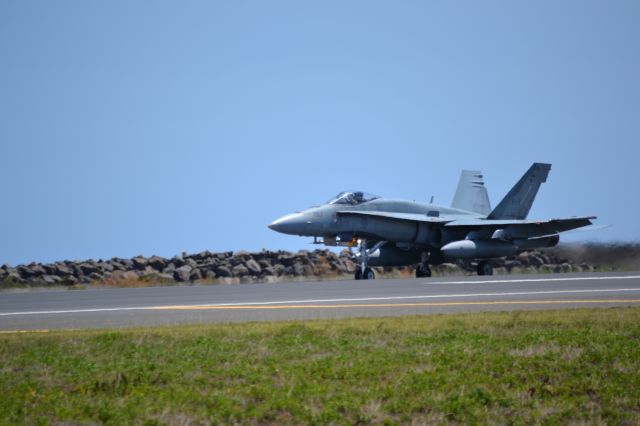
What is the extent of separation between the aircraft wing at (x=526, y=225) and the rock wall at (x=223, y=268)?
486 centimetres

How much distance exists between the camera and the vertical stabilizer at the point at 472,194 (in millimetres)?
41062

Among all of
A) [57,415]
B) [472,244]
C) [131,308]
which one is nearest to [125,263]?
[472,244]

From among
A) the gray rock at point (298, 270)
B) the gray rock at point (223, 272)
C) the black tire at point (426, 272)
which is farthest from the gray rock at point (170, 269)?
the black tire at point (426, 272)

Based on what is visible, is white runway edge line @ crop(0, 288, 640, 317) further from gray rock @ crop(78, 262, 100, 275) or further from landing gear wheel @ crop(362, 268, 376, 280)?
gray rock @ crop(78, 262, 100, 275)

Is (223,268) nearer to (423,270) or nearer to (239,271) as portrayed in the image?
Result: (239,271)

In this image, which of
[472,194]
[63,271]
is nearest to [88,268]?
[63,271]

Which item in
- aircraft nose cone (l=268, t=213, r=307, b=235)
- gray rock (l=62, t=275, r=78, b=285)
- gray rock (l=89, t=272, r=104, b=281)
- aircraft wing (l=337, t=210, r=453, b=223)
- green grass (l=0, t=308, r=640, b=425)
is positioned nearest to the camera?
green grass (l=0, t=308, r=640, b=425)

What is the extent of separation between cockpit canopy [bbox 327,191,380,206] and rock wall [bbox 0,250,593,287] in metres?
4.67

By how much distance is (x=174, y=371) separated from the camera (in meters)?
9.38

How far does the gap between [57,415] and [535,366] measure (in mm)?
4789

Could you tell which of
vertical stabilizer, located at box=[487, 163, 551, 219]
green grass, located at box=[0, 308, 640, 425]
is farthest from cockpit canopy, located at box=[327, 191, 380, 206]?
green grass, located at box=[0, 308, 640, 425]

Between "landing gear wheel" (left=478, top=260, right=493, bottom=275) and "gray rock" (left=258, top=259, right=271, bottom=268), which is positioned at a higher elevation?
"gray rock" (left=258, top=259, right=271, bottom=268)

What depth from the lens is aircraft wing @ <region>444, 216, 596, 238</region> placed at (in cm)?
3375

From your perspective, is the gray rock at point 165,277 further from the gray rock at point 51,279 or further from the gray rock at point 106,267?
the gray rock at point 106,267
